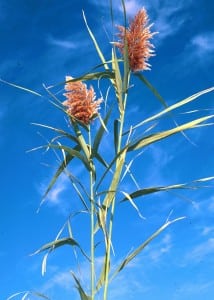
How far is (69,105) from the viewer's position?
311 centimetres

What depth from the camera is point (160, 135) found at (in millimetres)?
2959

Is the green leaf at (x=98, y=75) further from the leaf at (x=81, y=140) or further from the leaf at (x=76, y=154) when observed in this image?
the leaf at (x=76, y=154)

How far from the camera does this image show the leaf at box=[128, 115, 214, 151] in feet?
9.57

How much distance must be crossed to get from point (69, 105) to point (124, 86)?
322 millimetres

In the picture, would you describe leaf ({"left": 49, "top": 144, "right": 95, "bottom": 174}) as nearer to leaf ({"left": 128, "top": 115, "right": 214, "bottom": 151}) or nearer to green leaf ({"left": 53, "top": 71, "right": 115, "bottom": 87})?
leaf ({"left": 128, "top": 115, "right": 214, "bottom": 151})

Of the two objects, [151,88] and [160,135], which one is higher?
[151,88]

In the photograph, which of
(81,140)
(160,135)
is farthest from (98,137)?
(160,135)

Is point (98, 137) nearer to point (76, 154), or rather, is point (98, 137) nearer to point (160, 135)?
point (76, 154)

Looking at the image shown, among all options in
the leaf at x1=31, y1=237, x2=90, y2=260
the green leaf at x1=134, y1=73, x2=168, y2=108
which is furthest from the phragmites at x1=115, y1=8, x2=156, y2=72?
the leaf at x1=31, y1=237, x2=90, y2=260

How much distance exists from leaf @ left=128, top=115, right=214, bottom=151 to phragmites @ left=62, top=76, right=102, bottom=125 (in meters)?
0.31

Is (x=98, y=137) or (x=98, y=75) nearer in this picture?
(x=98, y=137)

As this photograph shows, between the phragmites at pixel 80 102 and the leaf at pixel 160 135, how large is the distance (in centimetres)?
31

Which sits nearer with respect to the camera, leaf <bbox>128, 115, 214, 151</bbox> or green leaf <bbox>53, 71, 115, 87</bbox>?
leaf <bbox>128, 115, 214, 151</bbox>

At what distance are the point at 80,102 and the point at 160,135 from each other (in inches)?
19.2
